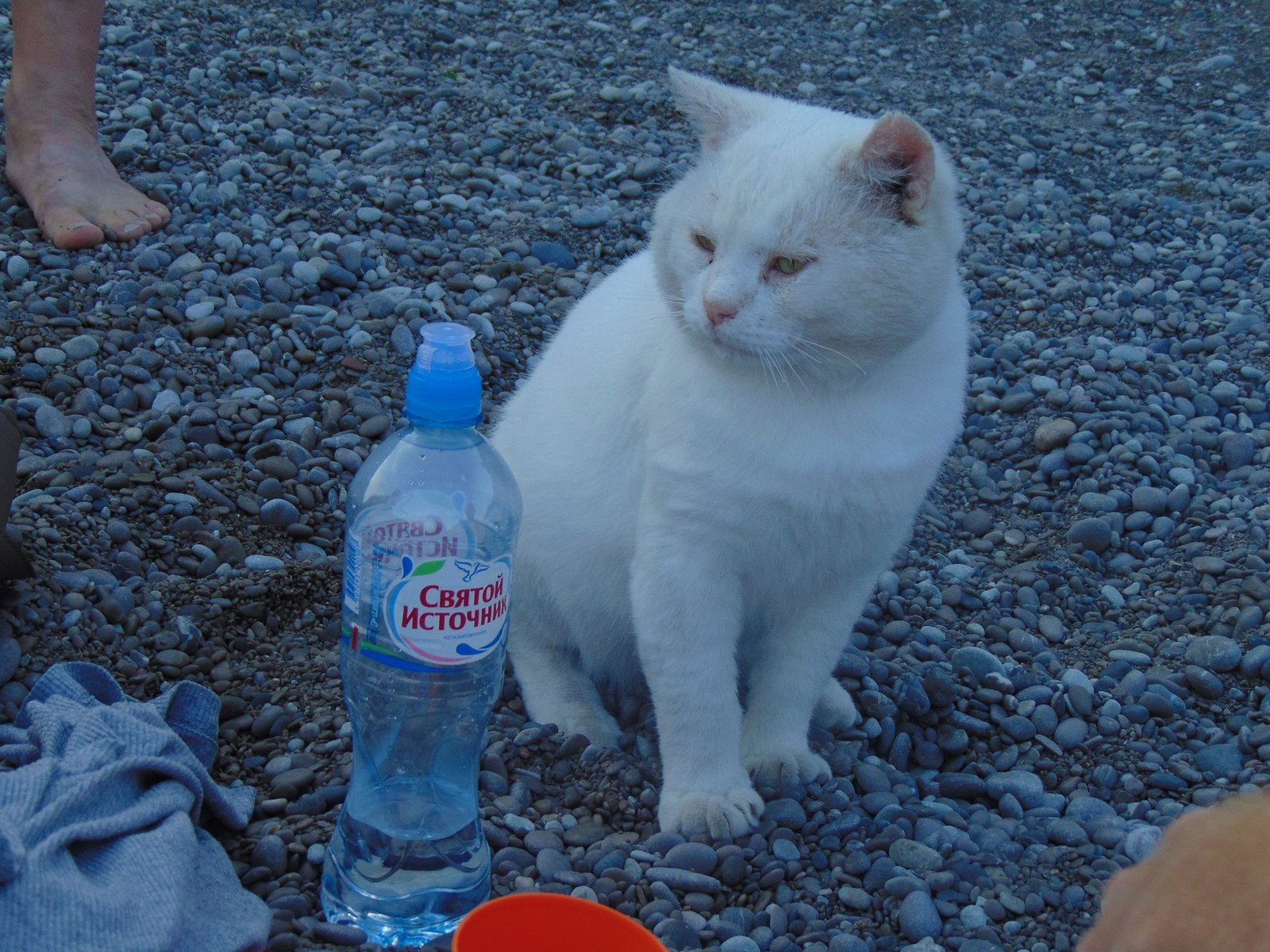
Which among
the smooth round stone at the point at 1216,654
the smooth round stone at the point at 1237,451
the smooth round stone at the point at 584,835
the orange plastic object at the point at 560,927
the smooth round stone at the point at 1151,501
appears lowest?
the smooth round stone at the point at 1151,501

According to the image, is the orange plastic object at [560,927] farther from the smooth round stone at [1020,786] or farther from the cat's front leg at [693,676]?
the smooth round stone at [1020,786]

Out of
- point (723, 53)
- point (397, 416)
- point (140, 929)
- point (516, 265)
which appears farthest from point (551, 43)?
point (140, 929)

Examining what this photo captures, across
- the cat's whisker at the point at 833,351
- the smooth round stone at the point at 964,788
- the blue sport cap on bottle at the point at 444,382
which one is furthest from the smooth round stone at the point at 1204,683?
the blue sport cap on bottle at the point at 444,382

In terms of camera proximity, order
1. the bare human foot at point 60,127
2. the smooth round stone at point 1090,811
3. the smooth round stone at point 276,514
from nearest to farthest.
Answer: the smooth round stone at point 1090,811
the smooth round stone at point 276,514
the bare human foot at point 60,127

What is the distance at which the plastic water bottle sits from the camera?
1744mm

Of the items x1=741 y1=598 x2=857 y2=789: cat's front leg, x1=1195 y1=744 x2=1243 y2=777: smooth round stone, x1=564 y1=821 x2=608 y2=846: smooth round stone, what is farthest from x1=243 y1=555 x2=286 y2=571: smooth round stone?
x1=1195 y1=744 x2=1243 y2=777: smooth round stone

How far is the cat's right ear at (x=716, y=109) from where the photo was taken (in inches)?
87.8

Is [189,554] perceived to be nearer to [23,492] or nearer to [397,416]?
[23,492]

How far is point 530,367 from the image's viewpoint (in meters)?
3.63

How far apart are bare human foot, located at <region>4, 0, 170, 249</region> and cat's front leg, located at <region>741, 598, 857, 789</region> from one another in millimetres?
2364

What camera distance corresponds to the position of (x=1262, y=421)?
3801 mm

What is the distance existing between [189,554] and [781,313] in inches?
56.8

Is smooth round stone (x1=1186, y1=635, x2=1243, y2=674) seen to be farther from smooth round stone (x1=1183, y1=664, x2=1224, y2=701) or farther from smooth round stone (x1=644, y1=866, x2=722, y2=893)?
smooth round stone (x1=644, y1=866, x2=722, y2=893)

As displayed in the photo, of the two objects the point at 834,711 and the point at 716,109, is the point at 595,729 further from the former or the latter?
the point at 716,109
